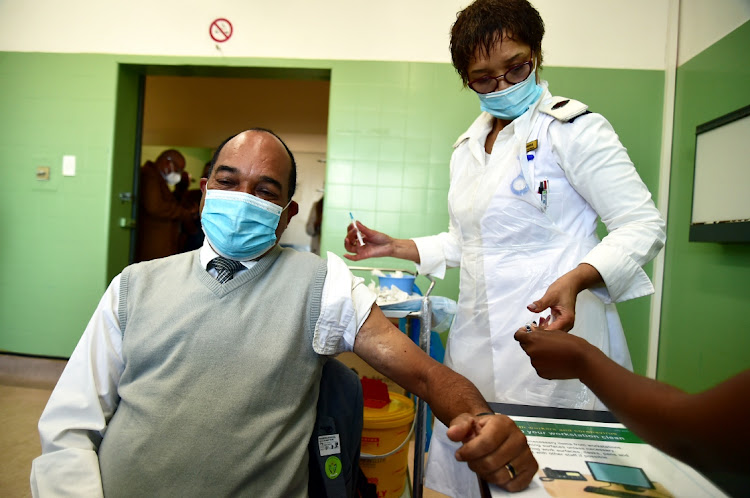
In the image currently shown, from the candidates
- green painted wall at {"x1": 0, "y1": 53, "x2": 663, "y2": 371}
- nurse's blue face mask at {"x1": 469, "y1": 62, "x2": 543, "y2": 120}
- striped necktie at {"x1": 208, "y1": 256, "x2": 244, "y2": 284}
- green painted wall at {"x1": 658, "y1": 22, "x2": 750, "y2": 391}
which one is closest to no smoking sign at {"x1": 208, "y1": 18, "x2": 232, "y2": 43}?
green painted wall at {"x1": 0, "y1": 53, "x2": 663, "y2": 371}

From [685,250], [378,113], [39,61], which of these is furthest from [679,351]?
[39,61]

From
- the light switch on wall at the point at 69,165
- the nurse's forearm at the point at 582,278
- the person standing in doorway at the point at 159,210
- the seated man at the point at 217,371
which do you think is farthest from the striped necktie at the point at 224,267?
the person standing in doorway at the point at 159,210

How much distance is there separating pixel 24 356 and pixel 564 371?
4091 mm

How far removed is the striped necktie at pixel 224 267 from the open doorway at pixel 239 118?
15.2ft

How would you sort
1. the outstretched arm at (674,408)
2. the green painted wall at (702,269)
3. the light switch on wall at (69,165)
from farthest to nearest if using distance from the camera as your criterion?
the light switch on wall at (69,165), the green painted wall at (702,269), the outstretched arm at (674,408)

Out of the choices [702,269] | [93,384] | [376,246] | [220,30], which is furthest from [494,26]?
[220,30]

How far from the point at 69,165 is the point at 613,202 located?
12.3 feet

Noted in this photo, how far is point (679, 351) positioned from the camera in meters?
2.75

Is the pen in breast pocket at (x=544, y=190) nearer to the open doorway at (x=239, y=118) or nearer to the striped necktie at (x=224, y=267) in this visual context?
the striped necktie at (x=224, y=267)

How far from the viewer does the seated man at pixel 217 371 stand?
37.4 inches

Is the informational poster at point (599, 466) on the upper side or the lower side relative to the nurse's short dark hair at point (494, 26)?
lower

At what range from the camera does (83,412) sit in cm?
102

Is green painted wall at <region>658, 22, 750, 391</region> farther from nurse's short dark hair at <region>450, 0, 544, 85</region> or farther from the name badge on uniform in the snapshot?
the name badge on uniform

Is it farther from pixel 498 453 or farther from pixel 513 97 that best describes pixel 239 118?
pixel 498 453
